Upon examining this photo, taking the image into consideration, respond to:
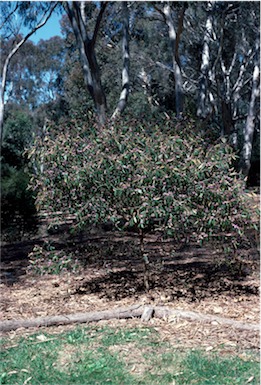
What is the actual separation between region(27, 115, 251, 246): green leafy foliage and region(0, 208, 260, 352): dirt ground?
824 millimetres

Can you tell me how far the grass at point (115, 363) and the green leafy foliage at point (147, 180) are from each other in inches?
44.6

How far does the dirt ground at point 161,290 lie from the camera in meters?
4.67

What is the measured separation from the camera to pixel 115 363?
3842mm

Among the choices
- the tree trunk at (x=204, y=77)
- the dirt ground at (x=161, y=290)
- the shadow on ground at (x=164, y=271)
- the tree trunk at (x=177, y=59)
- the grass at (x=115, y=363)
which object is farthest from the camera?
the tree trunk at (x=204, y=77)

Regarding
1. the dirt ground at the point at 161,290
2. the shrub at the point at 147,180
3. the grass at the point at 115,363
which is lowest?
the grass at the point at 115,363

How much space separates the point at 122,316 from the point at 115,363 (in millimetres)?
1257

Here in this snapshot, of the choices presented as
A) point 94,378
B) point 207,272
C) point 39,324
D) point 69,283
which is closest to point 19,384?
point 94,378

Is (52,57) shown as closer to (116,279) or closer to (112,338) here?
(116,279)

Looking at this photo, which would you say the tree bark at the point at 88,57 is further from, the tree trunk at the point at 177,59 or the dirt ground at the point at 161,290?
the dirt ground at the point at 161,290

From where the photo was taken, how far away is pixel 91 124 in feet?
19.1

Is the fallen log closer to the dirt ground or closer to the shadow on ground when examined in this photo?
the dirt ground

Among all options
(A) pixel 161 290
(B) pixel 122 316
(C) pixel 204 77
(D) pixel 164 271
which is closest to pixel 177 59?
(C) pixel 204 77

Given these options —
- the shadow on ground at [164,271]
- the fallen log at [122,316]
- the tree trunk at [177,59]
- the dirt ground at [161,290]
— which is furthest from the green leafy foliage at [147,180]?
the tree trunk at [177,59]

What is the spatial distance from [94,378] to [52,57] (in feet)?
83.4
